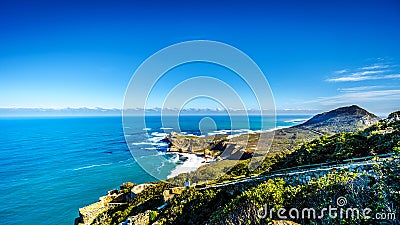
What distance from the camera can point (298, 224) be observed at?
5.73 m

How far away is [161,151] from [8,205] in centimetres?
2919

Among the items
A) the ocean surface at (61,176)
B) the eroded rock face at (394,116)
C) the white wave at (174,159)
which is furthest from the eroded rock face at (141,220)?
the white wave at (174,159)

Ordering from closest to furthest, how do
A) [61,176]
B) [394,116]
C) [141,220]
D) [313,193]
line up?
[313,193]
[141,220]
[394,116]
[61,176]

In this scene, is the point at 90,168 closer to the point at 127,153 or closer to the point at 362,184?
the point at 127,153

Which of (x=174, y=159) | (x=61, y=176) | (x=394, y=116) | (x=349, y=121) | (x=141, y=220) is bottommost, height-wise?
(x=61, y=176)

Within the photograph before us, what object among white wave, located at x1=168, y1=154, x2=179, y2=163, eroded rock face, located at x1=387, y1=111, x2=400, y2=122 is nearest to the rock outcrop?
white wave, located at x1=168, y1=154, x2=179, y2=163

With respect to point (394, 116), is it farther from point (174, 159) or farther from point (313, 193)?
point (174, 159)

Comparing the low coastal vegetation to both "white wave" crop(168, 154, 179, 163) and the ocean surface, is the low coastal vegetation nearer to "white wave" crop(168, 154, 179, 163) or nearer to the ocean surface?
the ocean surface

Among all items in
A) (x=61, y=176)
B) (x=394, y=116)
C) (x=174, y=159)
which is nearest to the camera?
(x=394, y=116)

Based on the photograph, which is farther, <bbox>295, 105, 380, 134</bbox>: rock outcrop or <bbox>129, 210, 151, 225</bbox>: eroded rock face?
<bbox>295, 105, 380, 134</bbox>: rock outcrop

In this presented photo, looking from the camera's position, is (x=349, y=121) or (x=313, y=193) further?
(x=349, y=121)

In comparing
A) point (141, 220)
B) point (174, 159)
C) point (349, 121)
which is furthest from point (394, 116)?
point (349, 121)

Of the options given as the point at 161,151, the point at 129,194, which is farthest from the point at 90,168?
the point at 129,194

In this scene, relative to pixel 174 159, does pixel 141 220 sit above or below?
above
